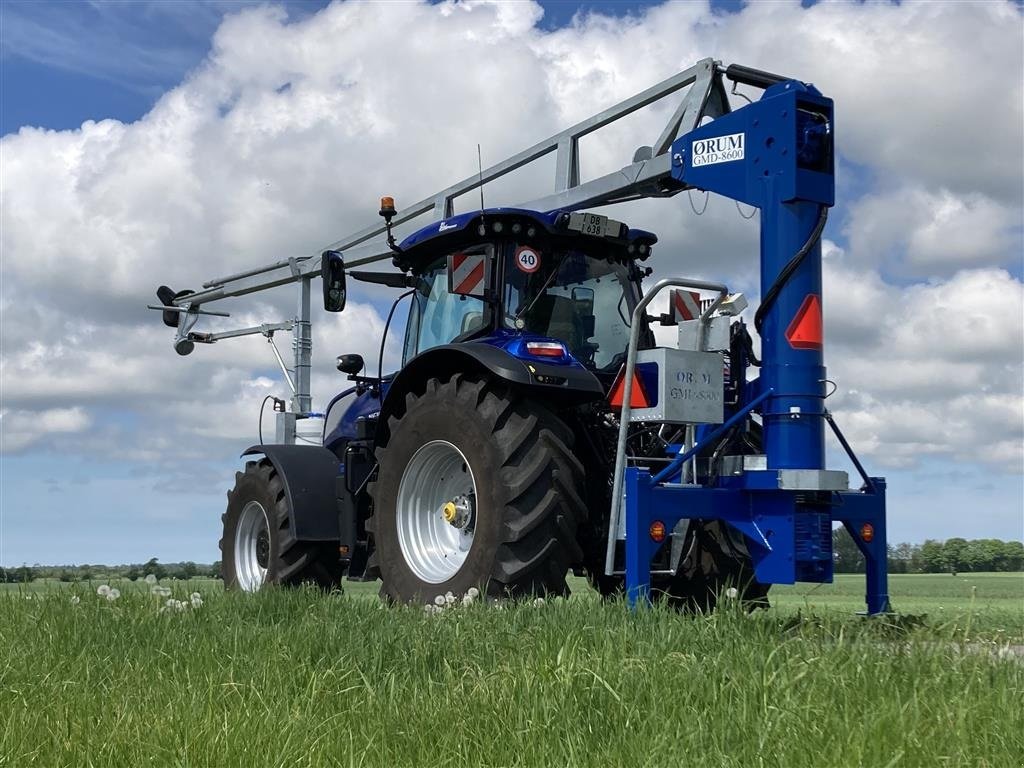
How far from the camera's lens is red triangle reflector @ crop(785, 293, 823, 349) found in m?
5.73

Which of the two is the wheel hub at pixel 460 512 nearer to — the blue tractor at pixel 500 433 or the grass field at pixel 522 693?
the blue tractor at pixel 500 433

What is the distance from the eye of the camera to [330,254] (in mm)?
8406

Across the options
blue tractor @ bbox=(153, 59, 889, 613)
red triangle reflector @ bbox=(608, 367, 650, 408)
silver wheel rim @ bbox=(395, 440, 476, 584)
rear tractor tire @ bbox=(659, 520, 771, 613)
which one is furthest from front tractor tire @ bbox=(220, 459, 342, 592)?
red triangle reflector @ bbox=(608, 367, 650, 408)

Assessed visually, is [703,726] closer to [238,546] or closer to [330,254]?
[330,254]

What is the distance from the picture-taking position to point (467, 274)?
269 inches

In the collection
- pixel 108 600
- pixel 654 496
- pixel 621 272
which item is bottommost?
pixel 108 600

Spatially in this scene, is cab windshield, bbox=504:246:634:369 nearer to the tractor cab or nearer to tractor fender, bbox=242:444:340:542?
the tractor cab

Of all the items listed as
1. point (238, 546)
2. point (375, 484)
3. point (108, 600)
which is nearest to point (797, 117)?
point (375, 484)

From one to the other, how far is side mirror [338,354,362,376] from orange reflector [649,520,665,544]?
3422 mm

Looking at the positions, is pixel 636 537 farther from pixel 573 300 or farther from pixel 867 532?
pixel 573 300

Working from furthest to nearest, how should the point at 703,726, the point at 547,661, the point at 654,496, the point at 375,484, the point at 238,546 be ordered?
the point at 238,546 < the point at 375,484 < the point at 654,496 < the point at 547,661 < the point at 703,726

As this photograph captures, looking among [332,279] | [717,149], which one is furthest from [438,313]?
[717,149]

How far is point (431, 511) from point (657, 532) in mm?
1664

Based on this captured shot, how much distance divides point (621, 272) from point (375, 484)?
2.21 m
